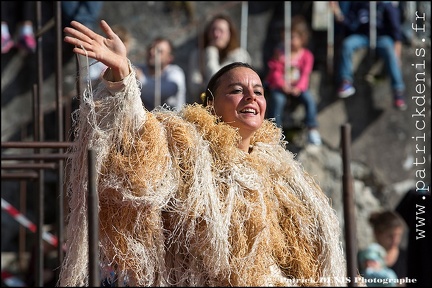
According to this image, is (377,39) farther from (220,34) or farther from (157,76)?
(157,76)

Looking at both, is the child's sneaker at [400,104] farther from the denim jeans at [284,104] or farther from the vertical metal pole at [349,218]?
the vertical metal pole at [349,218]

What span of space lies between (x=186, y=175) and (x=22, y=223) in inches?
140

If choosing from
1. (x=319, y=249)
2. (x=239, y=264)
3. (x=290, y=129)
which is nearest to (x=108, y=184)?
(x=239, y=264)

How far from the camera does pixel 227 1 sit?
7.73m

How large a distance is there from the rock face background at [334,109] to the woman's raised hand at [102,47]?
12.9 ft

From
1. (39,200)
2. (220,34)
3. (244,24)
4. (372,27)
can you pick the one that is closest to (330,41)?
(372,27)

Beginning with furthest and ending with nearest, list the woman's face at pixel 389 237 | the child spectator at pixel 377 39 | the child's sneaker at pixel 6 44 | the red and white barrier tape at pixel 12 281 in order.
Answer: the child spectator at pixel 377 39
the child's sneaker at pixel 6 44
the red and white barrier tape at pixel 12 281
the woman's face at pixel 389 237

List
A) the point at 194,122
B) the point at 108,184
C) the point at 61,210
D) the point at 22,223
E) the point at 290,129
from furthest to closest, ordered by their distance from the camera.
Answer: the point at 290,129
the point at 22,223
the point at 61,210
the point at 194,122
the point at 108,184

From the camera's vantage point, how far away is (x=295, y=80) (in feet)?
23.9

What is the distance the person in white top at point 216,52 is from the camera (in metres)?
7.11

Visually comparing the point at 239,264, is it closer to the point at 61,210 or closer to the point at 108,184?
the point at 108,184

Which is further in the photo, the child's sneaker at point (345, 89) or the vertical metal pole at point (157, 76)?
the child's sneaker at point (345, 89)

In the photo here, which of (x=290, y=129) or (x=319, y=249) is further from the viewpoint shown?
(x=290, y=129)

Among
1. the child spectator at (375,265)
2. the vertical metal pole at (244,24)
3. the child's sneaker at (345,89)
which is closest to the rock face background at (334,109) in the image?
the vertical metal pole at (244,24)
